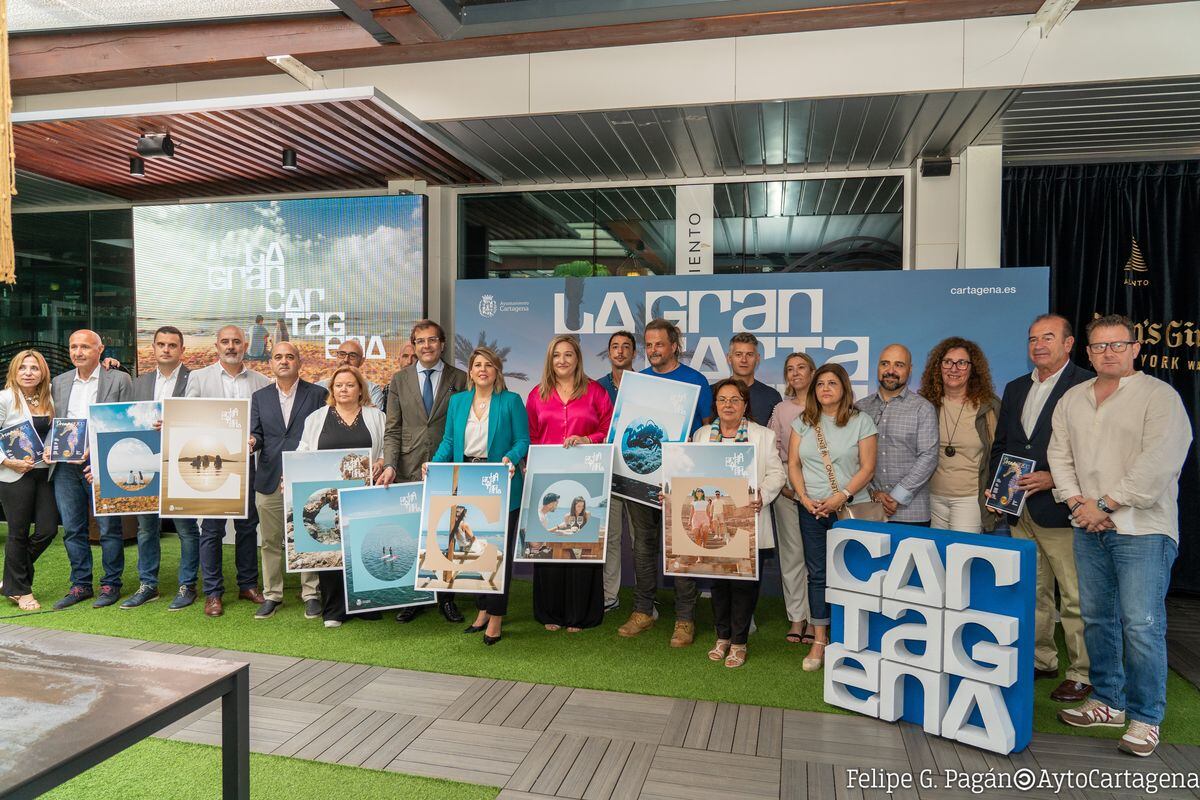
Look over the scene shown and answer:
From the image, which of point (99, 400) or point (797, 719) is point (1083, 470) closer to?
point (797, 719)

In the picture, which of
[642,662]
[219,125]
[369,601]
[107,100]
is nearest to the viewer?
[642,662]

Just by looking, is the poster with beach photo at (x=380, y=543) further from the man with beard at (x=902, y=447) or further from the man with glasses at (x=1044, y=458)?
the man with glasses at (x=1044, y=458)

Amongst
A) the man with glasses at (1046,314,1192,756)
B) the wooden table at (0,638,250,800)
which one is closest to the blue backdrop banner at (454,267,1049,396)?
the man with glasses at (1046,314,1192,756)

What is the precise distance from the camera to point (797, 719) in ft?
10.4

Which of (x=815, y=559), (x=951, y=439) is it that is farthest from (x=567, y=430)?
(x=951, y=439)

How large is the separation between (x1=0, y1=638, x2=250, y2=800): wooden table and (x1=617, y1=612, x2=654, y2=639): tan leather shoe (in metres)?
2.68

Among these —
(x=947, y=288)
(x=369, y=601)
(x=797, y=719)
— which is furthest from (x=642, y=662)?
(x=947, y=288)

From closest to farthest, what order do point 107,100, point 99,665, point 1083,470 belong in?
1. point 99,665
2. point 1083,470
3. point 107,100

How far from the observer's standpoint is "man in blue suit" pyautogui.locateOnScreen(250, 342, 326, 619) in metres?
4.48

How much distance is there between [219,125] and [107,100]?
4.34 feet

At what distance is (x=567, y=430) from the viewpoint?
412 cm

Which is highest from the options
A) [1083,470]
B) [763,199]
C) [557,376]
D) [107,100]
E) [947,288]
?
[107,100]

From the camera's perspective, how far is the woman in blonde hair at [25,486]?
15.0 ft

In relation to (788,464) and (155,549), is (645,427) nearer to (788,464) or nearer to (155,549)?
(788,464)
